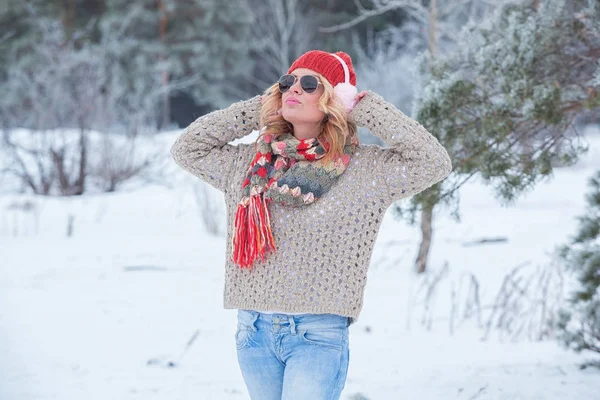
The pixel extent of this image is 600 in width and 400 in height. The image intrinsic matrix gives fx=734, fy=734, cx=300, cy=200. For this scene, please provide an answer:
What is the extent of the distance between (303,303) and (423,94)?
1741 millimetres

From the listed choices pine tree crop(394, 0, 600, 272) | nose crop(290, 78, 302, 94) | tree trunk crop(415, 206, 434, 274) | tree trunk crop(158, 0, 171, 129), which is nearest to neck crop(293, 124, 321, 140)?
nose crop(290, 78, 302, 94)

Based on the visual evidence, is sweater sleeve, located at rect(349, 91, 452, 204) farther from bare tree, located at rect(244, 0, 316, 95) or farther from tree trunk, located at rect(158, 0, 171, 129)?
tree trunk, located at rect(158, 0, 171, 129)

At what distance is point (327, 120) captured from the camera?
7.28ft

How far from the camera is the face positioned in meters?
2.14

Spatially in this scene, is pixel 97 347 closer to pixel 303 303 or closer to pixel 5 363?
pixel 5 363

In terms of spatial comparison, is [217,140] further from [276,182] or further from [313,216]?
[313,216]

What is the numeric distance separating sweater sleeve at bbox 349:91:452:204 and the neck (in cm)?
12

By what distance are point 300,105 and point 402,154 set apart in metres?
0.33

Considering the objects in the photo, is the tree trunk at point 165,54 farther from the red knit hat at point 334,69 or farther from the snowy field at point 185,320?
the red knit hat at point 334,69

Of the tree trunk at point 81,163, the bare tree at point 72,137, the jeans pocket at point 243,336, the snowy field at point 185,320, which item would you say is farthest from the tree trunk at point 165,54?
the jeans pocket at point 243,336

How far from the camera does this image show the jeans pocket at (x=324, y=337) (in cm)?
207

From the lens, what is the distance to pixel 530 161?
3.34m

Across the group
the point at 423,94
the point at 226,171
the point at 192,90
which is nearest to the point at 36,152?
the point at 423,94

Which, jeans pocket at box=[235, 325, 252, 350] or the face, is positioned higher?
the face
